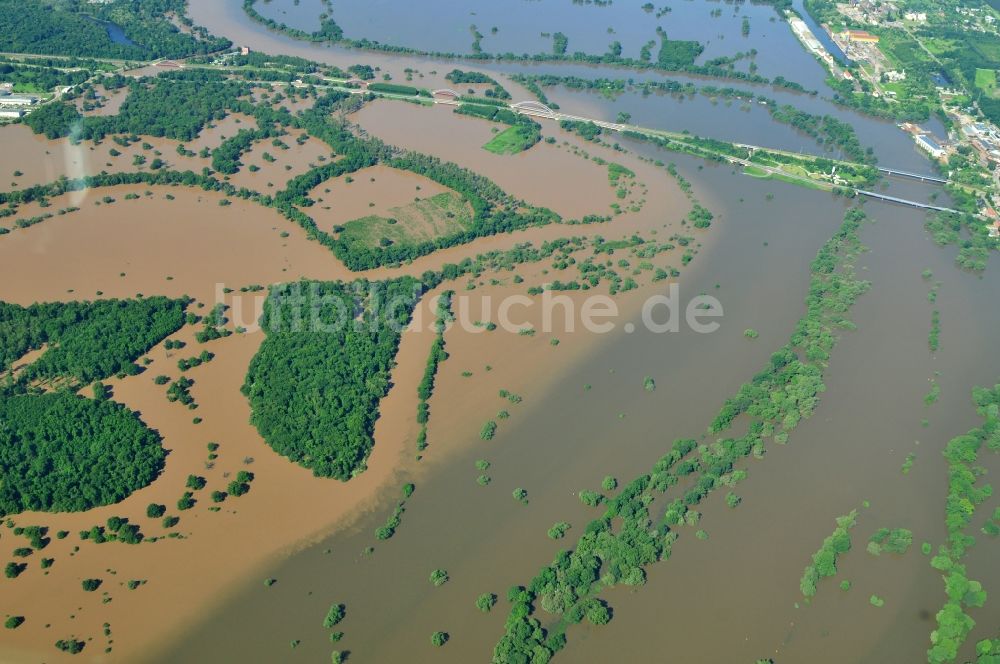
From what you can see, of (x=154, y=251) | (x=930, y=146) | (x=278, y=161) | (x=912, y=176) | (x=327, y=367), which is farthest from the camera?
(x=930, y=146)

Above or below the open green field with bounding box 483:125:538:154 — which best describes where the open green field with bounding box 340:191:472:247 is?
below

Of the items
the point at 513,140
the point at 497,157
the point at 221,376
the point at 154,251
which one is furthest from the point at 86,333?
the point at 513,140

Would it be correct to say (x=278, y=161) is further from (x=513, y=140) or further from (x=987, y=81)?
(x=987, y=81)

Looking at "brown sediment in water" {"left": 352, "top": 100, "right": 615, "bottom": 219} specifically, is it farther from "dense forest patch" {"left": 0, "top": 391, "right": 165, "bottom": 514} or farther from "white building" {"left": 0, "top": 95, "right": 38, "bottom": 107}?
"dense forest patch" {"left": 0, "top": 391, "right": 165, "bottom": 514}

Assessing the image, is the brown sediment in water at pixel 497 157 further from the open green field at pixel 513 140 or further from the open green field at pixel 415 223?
the open green field at pixel 415 223

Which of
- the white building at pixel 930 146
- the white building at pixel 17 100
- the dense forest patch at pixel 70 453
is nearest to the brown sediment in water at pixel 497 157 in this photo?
the white building at pixel 17 100

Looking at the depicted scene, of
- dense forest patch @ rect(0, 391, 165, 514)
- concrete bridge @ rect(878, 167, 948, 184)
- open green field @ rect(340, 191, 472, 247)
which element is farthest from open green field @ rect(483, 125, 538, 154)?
dense forest patch @ rect(0, 391, 165, 514)

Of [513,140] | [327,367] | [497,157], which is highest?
[513,140]

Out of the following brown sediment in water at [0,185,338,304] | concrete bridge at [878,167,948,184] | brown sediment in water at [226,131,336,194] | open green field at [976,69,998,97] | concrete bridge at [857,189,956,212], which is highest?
open green field at [976,69,998,97]
